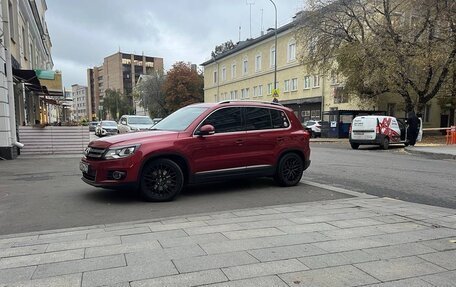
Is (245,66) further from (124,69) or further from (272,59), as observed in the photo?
(124,69)

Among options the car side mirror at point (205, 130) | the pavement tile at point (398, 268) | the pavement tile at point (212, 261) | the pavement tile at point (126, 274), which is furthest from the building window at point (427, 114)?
the pavement tile at point (126, 274)

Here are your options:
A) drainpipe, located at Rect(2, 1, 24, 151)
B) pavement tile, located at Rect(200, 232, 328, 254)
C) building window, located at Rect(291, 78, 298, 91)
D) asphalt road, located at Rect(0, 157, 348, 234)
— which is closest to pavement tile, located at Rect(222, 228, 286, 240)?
pavement tile, located at Rect(200, 232, 328, 254)

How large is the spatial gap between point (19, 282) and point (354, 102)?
113 ft

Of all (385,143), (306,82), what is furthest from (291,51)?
(385,143)

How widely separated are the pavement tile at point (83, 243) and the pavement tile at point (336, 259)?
2.16m

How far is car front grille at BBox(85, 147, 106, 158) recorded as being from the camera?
6492 mm

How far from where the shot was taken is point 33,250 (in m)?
4.20

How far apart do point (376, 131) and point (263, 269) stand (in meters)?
17.9

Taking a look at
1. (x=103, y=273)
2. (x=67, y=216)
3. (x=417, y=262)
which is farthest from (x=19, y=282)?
(x=417, y=262)

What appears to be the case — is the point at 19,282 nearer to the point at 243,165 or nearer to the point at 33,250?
the point at 33,250

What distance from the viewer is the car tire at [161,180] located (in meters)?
6.60

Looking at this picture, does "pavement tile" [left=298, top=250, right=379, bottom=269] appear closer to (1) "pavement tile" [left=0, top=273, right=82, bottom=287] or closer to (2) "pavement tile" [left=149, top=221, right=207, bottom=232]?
(2) "pavement tile" [left=149, top=221, right=207, bottom=232]

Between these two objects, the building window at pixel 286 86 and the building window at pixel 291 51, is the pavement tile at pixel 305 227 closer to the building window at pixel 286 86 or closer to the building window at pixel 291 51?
the building window at pixel 291 51

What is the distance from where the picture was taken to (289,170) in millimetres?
8203
